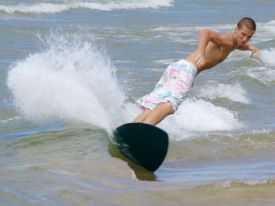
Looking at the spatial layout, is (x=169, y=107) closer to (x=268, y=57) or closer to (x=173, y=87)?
(x=173, y=87)

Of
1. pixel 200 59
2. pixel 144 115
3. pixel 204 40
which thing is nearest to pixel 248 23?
pixel 204 40

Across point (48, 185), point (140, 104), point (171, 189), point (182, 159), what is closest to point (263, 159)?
point (182, 159)

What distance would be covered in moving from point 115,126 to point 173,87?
5.00 feet

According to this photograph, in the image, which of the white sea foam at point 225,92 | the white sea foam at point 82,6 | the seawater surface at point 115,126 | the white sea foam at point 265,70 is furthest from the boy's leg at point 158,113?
the white sea foam at point 82,6

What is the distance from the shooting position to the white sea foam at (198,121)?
34.4 ft

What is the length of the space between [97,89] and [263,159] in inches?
96.7

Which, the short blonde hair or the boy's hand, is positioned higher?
the short blonde hair

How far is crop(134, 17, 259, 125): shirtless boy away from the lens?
26.8ft

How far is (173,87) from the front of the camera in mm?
8242

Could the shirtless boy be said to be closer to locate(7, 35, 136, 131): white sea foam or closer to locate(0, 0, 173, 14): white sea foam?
locate(7, 35, 136, 131): white sea foam

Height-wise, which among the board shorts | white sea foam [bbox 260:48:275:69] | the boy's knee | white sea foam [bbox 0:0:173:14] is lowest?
white sea foam [bbox 0:0:173:14]

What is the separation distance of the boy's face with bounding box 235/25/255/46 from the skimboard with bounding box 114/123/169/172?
51.5 inches

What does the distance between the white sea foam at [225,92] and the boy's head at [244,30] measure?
185 inches

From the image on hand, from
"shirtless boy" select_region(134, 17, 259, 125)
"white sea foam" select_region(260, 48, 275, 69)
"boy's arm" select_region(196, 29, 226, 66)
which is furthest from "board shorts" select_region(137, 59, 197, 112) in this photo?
→ "white sea foam" select_region(260, 48, 275, 69)
